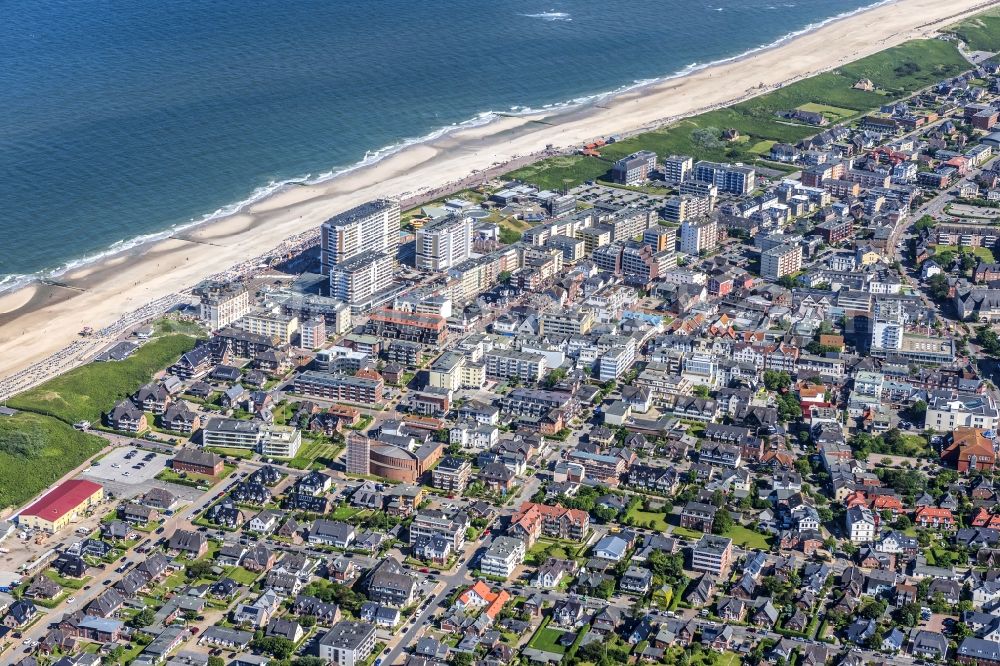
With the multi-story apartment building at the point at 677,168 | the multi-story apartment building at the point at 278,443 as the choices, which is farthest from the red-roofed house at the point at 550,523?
the multi-story apartment building at the point at 677,168

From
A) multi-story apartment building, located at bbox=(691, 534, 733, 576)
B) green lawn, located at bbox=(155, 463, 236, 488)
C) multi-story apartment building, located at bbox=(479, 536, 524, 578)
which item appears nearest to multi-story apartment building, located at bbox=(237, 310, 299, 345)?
green lawn, located at bbox=(155, 463, 236, 488)

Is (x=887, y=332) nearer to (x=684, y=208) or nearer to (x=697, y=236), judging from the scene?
(x=697, y=236)

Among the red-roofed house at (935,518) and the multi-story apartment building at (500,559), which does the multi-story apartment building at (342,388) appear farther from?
the red-roofed house at (935,518)

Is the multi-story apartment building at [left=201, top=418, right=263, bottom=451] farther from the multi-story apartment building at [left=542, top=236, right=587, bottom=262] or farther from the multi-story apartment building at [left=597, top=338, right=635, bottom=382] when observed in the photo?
the multi-story apartment building at [left=542, top=236, right=587, bottom=262]

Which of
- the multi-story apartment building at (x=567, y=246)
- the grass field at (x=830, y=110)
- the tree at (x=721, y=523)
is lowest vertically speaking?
the tree at (x=721, y=523)

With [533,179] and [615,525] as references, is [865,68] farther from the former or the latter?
[615,525]

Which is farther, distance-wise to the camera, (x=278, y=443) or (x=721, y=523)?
(x=278, y=443)

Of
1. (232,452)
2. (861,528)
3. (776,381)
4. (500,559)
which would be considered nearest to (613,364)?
(776,381)

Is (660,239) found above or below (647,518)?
above
